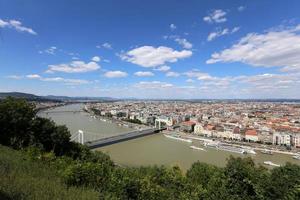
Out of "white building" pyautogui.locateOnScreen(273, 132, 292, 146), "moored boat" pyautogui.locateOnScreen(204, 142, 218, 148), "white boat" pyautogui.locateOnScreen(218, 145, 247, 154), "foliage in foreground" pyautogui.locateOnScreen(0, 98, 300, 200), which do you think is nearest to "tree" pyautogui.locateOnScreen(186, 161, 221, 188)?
"foliage in foreground" pyautogui.locateOnScreen(0, 98, 300, 200)

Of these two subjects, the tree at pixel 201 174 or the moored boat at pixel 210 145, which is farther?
the moored boat at pixel 210 145

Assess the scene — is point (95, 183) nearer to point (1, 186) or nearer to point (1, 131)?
point (1, 186)

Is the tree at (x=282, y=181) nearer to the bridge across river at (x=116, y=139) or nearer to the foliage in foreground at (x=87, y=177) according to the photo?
the foliage in foreground at (x=87, y=177)

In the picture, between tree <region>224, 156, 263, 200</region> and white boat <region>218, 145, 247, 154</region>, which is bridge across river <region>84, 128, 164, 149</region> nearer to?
white boat <region>218, 145, 247, 154</region>

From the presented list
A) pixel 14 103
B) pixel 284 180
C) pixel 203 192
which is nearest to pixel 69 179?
pixel 203 192

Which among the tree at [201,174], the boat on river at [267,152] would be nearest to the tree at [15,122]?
the tree at [201,174]

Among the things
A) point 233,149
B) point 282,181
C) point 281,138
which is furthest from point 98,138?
point 282,181

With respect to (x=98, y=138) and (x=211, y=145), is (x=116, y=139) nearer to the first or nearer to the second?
(x=98, y=138)

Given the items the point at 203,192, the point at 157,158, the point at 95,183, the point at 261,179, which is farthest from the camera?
the point at 157,158
